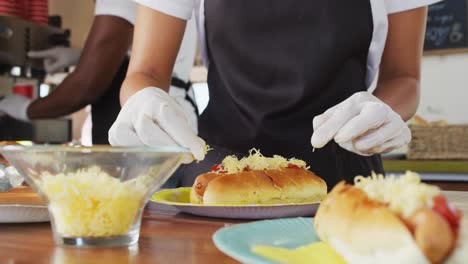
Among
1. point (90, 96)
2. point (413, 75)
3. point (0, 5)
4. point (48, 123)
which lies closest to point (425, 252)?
point (413, 75)

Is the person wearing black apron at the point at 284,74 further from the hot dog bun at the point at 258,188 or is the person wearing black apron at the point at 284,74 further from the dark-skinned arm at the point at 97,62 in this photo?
the dark-skinned arm at the point at 97,62

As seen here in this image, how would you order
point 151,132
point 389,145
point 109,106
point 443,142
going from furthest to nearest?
1. point 443,142
2. point 109,106
3. point 389,145
4. point 151,132

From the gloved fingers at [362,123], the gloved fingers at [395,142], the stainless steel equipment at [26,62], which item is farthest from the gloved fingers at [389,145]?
the stainless steel equipment at [26,62]

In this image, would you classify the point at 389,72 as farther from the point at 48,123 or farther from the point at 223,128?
the point at 48,123

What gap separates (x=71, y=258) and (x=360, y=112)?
0.77 meters

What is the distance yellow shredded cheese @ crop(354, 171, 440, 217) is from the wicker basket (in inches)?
101

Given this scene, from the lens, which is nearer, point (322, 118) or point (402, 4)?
point (322, 118)

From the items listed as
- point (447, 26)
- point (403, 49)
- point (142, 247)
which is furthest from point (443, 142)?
point (142, 247)

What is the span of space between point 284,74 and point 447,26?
3012 mm

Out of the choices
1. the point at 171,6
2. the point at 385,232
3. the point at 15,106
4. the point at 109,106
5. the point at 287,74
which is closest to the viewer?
the point at 385,232

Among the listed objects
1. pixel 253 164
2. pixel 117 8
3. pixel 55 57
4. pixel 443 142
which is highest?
pixel 117 8

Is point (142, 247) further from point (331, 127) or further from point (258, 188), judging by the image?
point (331, 127)

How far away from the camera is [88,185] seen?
79 cm

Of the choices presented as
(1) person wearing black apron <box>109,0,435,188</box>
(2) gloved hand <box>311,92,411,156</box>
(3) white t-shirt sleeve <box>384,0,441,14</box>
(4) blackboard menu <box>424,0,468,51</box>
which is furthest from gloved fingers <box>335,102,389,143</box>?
(4) blackboard menu <box>424,0,468,51</box>
